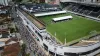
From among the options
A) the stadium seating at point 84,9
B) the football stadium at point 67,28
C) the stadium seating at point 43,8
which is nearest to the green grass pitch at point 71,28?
the football stadium at point 67,28

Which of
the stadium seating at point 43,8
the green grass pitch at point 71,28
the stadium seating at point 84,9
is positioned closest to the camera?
the green grass pitch at point 71,28

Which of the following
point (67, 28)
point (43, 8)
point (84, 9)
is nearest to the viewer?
point (67, 28)

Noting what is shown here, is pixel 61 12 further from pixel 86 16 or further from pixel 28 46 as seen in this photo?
pixel 28 46

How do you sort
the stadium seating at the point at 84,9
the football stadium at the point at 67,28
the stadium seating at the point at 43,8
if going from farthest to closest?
the stadium seating at the point at 43,8
the stadium seating at the point at 84,9
the football stadium at the point at 67,28

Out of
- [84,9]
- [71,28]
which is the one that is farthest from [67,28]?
[84,9]

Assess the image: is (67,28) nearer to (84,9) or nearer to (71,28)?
(71,28)

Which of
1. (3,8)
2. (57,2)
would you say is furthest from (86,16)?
(3,8)

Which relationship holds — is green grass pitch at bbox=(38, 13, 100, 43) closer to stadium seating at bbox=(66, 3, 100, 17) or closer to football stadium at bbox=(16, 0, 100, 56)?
football stadium at bbox=(16, 0, 100, 56)

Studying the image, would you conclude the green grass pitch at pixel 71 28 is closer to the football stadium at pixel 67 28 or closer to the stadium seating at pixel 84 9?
the football stadium at pixel 67 28
